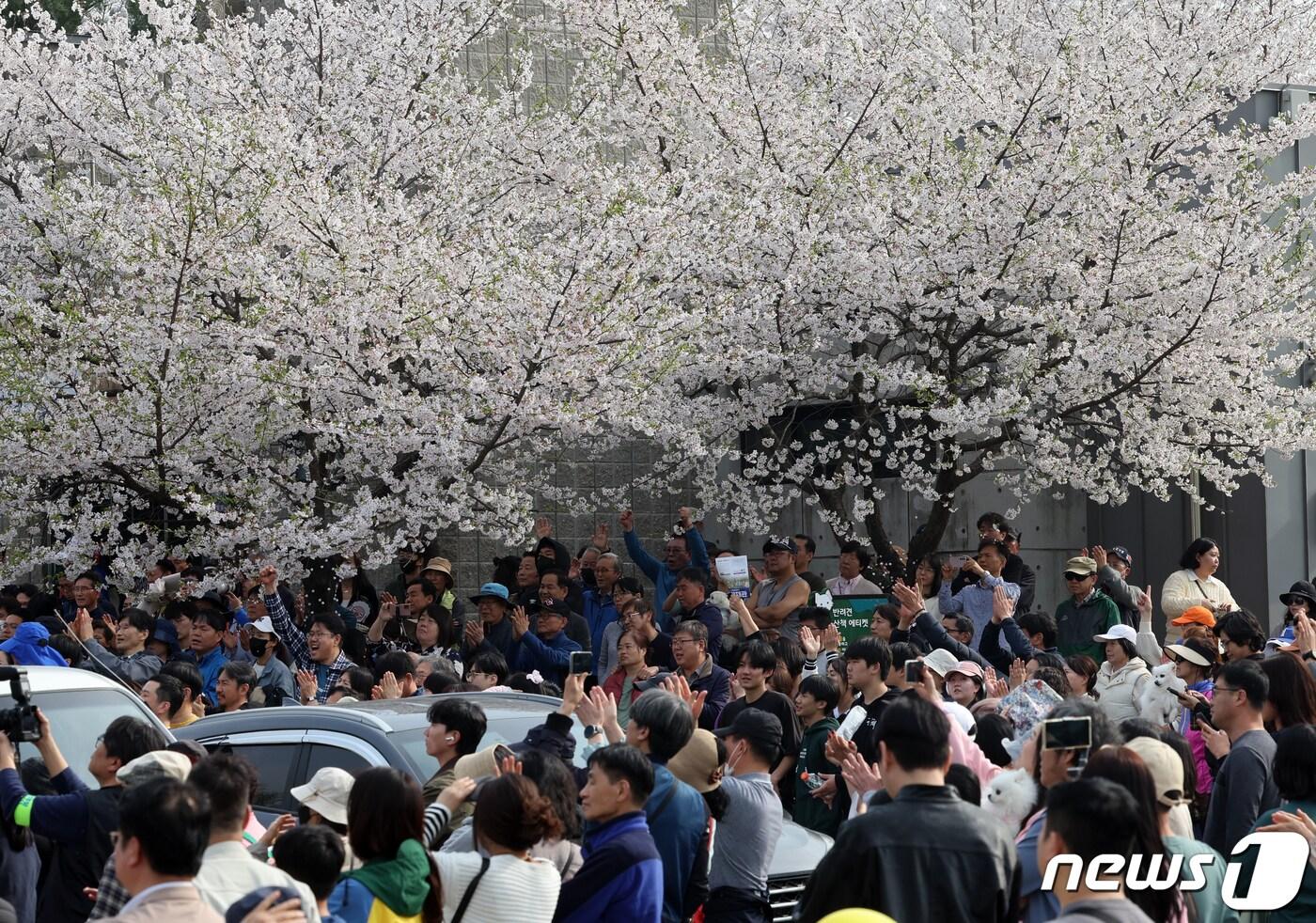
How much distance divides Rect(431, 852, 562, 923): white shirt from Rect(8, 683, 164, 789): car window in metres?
2.60

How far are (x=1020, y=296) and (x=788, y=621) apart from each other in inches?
204

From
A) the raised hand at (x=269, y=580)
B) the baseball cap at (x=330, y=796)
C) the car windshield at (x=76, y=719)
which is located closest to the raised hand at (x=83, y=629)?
the raised hand at (x=269, y=580)

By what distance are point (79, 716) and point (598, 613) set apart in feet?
24.3

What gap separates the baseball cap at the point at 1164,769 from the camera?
17.0 feet

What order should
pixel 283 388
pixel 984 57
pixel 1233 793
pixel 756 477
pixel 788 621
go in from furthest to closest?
1. pixel 756 477
2. pixel 984 57
3. pixel 283 388
4. pixel 788 621
5. pixel 1233 793

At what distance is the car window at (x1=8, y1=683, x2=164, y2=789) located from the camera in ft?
23.6

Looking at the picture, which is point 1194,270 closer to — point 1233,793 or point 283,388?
point 283,388

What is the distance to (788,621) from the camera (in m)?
12.9

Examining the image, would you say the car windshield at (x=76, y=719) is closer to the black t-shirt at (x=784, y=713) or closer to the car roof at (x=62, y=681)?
the car roof at (x=62, y=681)

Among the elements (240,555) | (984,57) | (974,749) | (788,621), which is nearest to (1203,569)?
(788,621)

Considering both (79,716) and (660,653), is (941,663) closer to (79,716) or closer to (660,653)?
(660,653)

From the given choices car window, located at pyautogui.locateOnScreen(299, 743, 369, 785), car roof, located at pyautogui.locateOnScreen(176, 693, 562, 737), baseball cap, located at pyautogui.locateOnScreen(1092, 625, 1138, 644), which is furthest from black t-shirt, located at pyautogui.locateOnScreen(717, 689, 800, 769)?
baseball cap, located at pyautogui.locateOnScreen(1092, 625, 1138, 644)

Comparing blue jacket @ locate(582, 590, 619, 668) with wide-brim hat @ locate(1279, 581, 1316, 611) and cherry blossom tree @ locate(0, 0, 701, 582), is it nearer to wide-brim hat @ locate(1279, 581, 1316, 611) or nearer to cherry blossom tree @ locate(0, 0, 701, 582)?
cherry blossom tree @ locate(0, 0, 701, 582)

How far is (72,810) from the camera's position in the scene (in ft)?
19.9
